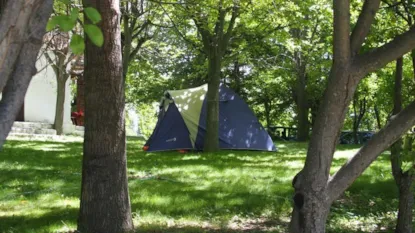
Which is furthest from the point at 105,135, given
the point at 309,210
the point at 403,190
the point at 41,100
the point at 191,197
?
the point at 41,100

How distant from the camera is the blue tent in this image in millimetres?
14641

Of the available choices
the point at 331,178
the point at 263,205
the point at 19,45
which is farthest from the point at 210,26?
the point at 19,45

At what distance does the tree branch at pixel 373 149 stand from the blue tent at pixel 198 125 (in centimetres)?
1032

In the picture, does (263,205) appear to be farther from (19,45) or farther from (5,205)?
(19,45)

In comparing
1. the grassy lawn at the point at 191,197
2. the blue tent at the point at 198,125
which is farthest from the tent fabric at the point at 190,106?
the grassy lawn at the point at 191,197

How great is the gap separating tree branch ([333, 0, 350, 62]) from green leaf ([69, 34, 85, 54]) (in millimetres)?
2585

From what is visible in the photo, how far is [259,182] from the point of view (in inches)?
339

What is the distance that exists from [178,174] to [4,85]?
7.54 metres

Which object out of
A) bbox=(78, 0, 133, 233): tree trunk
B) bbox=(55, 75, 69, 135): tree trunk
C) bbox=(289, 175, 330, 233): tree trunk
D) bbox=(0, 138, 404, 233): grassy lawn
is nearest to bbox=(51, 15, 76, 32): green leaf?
bbox=(289, 175, 330, 233): tree trunk

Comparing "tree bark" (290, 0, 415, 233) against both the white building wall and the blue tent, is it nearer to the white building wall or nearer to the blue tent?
the blue tent

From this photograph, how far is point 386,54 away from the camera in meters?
3.91

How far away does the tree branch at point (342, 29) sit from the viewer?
3936mm

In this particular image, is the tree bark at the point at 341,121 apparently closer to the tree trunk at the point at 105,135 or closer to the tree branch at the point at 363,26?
the tree branch at the point at 363,26

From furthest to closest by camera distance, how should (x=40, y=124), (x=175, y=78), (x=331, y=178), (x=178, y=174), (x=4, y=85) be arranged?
(x=175, y=78), (x=40, y=124), (x=178, y=174), (x=331, y=178), (x=4, y=85)
